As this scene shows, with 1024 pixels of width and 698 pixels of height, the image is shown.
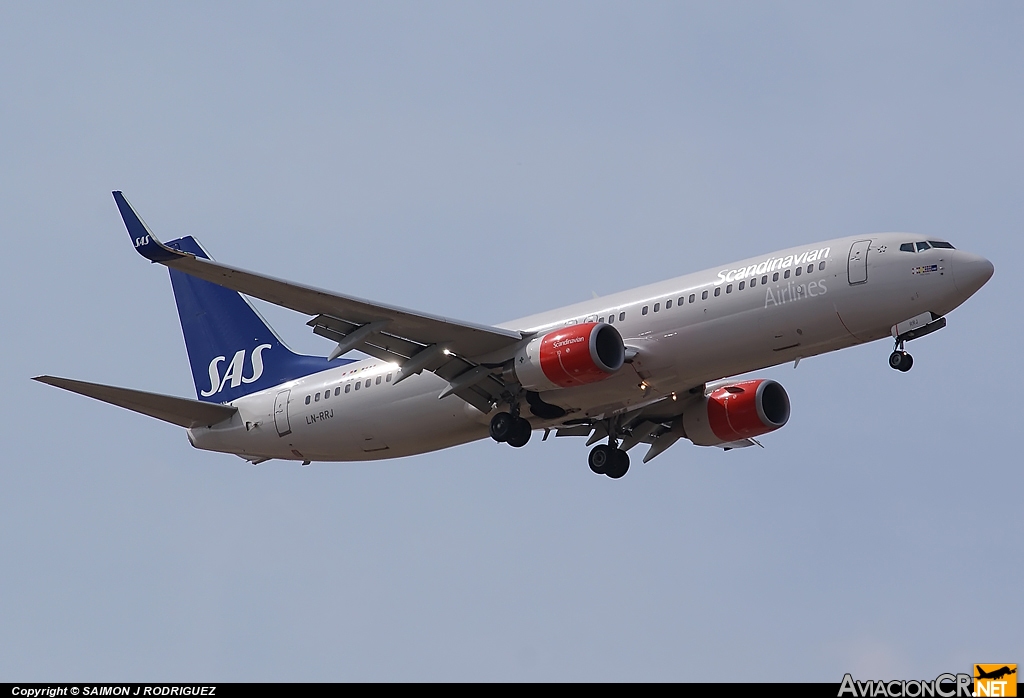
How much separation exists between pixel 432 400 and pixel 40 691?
14.2 m

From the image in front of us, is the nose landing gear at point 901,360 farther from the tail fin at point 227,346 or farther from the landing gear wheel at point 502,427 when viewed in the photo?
the tail fin at point 227,346

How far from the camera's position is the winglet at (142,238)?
3394 centimetres

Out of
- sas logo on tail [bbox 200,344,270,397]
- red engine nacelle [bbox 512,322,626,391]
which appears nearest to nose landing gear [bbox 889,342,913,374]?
red engine nacelle [bbox 512,322,626,391]

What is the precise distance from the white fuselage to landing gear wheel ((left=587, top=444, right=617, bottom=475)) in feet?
12.1

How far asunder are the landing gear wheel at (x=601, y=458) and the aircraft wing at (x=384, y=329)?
5.48 meters

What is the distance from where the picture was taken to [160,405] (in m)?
42.8

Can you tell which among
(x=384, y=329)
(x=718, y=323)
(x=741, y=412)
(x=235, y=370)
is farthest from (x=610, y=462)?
(x=235, y=370)

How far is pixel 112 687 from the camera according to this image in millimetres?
30531

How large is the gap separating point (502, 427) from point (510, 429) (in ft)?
0.74

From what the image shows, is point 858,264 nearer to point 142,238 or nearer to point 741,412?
point 741,412

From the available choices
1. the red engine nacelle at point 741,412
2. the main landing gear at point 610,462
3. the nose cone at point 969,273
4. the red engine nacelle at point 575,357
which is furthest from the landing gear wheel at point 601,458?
the nose cone at point 969,273

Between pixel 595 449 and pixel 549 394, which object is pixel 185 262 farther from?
pixel 595 449

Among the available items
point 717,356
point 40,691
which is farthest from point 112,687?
point 717,356

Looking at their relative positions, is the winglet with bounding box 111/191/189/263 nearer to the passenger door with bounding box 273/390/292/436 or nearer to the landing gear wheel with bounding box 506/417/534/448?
the passenger door with bounding box 273/390/292/436
